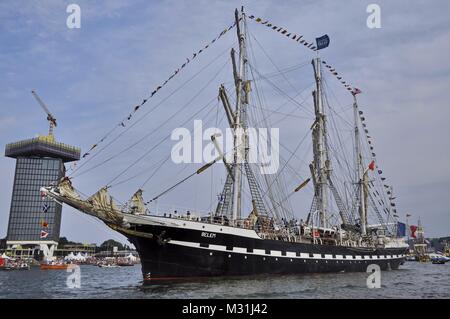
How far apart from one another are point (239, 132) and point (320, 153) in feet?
70.0

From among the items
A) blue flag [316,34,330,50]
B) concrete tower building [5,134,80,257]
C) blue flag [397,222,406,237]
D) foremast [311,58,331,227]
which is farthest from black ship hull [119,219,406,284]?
concrete tower building [5,134,80,257]

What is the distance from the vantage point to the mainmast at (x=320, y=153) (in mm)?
57781

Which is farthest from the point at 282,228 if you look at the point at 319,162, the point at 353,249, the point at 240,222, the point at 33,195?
the point at 33,195

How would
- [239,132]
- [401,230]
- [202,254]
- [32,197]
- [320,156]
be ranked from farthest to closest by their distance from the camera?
[32,197], [401,230], [320,156], [239,132], [202,254]

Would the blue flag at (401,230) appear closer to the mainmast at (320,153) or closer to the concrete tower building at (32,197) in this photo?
the mainmast at (320,153)

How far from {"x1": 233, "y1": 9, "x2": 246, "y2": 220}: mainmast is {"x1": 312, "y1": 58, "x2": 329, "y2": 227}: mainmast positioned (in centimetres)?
1942

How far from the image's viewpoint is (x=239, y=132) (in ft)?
138

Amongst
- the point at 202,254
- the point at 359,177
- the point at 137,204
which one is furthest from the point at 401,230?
the point at 137,204

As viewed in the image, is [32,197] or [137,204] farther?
[32,197]

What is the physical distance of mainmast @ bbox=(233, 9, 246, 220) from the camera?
129 ft

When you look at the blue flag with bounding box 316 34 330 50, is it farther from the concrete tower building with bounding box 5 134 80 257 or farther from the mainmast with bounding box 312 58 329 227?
the concrete tower building with bounding box 5 134 80 257

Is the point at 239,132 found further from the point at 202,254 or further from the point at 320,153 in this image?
the point at 320,153

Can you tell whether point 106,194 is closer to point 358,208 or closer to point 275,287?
point 275,287
